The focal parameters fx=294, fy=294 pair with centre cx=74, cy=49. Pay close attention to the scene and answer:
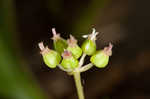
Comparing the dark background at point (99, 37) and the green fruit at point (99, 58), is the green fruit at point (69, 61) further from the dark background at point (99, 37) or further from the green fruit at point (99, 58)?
the dark background at point (99, 37)

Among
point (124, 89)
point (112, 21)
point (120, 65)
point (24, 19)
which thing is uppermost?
point (24, 19)

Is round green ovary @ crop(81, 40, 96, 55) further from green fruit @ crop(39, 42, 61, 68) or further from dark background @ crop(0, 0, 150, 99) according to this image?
dark background @ crop(0, 0, 150, 99)

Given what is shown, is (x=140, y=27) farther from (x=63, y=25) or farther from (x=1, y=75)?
(x=1, y=75)

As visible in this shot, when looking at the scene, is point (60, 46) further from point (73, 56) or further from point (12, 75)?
point (12, 75)

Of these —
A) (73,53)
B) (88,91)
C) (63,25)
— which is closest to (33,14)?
(63,25)

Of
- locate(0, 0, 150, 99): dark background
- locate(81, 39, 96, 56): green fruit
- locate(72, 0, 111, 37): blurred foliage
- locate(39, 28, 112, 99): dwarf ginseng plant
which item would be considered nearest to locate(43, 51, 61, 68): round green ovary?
locate(39, 28, 112, 99): dwarf ginseng plant

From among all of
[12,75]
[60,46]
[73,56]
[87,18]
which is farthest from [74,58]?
[87,18]
